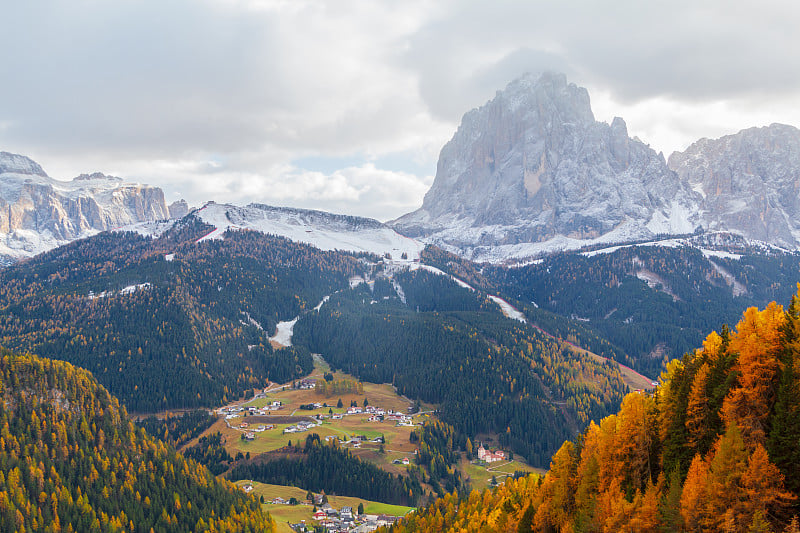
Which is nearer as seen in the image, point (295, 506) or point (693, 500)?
point (693, 500)

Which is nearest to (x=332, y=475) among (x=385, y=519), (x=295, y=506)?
(x=295, y=506)

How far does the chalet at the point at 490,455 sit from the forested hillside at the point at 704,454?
122929 mm

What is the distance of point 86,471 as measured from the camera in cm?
11400

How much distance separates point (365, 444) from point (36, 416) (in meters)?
99.1

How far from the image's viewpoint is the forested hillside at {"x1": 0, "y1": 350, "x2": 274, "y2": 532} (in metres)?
103

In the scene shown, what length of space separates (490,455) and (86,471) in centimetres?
12561

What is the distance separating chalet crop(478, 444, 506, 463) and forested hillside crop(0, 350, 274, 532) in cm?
8877

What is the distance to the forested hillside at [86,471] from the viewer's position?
103 metres

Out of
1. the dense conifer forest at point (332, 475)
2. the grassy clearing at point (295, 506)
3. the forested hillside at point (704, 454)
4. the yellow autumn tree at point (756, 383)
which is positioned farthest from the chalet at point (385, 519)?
the yellow autumn tree at point (756, 383)

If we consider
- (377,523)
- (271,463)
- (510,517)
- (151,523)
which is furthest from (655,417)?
(271,463)

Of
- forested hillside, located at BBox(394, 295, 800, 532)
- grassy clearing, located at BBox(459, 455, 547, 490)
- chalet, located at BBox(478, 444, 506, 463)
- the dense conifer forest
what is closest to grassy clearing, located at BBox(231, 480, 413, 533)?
the dense conifer forest

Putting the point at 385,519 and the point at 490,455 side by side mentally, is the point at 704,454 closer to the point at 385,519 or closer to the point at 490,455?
the point at 385,519

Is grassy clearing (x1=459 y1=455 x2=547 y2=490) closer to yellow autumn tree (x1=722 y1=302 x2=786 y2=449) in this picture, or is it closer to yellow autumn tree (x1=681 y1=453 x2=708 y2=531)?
yellow autumn tree (x1=722 y1=302 x2=786 y2=449)

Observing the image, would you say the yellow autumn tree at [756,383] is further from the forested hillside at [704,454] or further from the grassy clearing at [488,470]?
the grassy clearing at [488,470]
